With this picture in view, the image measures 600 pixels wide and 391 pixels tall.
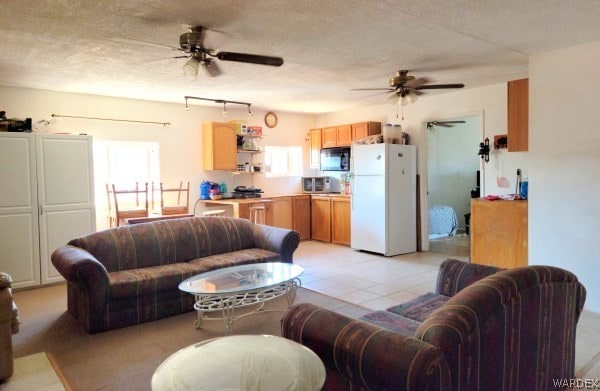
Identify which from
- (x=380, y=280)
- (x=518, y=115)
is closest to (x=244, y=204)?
(x=380, y=280)

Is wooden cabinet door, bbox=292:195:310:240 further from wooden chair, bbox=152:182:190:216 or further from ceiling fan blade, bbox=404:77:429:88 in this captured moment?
ceiling fan blade, bbox=404:77:429:88

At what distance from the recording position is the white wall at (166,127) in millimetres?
5160

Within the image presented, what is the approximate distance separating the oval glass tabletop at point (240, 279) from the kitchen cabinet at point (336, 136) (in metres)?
3.96

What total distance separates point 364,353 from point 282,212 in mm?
5703

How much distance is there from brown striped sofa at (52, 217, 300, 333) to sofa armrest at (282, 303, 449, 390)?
2039 millimetres

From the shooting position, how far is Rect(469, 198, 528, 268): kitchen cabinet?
14.2 ft

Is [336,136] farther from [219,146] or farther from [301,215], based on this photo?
[219,146]

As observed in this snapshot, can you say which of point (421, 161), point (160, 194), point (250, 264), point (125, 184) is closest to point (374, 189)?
point (421, 161)

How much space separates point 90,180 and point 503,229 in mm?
4912

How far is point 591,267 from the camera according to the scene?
359 cm

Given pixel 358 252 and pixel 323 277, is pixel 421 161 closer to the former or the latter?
pixel 358 252

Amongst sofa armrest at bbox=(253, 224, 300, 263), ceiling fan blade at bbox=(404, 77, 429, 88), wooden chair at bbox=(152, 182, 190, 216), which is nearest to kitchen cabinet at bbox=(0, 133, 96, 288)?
wooden chair at bbox=(152, 182, 190, 216)

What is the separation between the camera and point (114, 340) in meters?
3.15

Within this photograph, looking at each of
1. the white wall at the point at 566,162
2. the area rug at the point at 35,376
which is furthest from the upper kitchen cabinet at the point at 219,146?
the white wall at the point at 566,162
